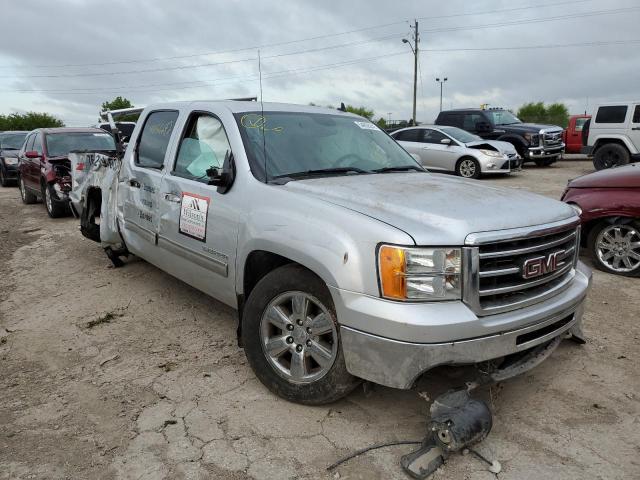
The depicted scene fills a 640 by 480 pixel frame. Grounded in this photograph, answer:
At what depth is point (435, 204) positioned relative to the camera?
2871mm

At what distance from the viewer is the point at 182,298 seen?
5.05 m

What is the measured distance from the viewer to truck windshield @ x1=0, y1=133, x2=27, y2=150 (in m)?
17.0

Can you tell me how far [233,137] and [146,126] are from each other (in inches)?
67.2

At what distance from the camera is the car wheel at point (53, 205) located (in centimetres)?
966

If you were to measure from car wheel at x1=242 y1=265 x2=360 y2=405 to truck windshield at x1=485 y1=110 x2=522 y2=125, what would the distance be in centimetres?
Result: 1559

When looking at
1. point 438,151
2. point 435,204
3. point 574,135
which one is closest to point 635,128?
point 574,135

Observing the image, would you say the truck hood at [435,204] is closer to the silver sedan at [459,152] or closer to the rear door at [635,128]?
the silver sedan at [459,152]

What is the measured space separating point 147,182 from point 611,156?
1367 cm

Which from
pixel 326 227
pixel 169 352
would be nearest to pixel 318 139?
pixel 326 227

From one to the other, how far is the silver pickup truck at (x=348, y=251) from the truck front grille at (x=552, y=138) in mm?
14144

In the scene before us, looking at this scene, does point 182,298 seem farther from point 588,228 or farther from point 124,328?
point 588,228

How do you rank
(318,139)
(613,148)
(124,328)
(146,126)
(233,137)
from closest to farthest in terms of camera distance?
(233,137) < (318,139) < (124,328) < (146,126) < (613,148)

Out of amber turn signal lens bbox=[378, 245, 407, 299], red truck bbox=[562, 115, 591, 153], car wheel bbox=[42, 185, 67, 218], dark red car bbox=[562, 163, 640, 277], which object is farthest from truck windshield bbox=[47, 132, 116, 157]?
red truck bbox=[562, 115, 591, 153]

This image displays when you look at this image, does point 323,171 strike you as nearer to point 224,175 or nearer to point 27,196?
point 224,175
